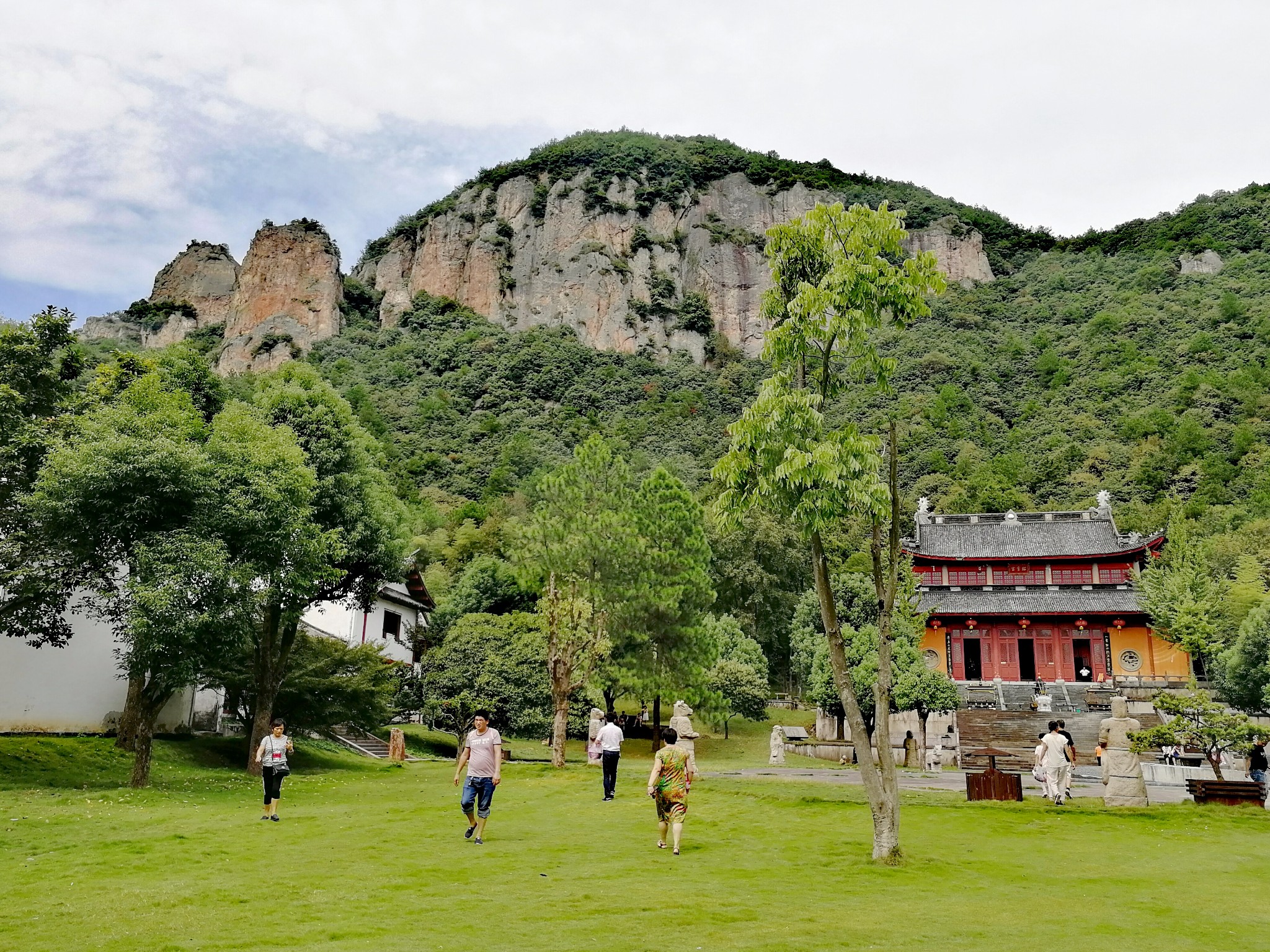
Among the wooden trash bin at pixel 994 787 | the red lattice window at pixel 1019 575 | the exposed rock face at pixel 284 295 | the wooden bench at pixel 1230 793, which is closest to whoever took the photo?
the wooden bench at pixel 1230 793

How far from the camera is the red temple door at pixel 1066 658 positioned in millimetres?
49812

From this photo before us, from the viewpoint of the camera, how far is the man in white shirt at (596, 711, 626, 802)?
16703 millimetres

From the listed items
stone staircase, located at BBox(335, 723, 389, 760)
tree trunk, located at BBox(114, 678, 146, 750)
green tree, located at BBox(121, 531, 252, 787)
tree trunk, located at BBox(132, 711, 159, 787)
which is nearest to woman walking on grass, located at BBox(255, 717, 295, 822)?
green tree, located at BBox(121, 531, 252, 787)

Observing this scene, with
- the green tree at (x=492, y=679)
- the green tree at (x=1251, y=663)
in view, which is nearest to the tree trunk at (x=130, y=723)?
the green tree at (x=492, y=679)

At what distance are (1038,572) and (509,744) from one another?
111 feet

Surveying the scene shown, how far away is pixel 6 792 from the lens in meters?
Answer: 16.5

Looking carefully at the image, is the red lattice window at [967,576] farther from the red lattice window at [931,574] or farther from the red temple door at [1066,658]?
the red temple door at [1066,658]

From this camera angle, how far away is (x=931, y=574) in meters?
53.9

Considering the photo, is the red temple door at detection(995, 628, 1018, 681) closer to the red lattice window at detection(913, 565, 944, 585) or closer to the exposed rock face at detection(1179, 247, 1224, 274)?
the red lattice window at detection(913, 565, 944, 585)

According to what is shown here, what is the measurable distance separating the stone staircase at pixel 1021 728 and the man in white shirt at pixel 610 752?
18.2 m

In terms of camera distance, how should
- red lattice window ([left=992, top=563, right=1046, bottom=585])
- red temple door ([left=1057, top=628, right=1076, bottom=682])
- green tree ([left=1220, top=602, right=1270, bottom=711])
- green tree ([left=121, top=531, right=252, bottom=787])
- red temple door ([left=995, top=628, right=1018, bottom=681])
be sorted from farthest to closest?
red lattice window ([left=992, top=563, right=1046, bottom=585]) → red temple door ([left=995, top=628, right=1018, bottom=681]) → red temple door ([left=1057, top=628, right=1076, bottom=682]) → green tree ([left=1220, top=602, right=1270, bottom=711]) → green tree ([left=121, top=531, right=252, bottom=787])

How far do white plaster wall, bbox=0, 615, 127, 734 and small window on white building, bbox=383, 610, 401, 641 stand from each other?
560 inches

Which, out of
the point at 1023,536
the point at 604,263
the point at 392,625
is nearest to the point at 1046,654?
the point at 1023,536

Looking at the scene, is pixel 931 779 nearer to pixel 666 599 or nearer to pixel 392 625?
pixel 666 599
